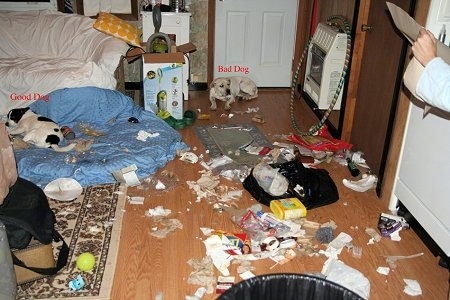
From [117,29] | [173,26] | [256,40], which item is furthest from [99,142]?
[256,40]

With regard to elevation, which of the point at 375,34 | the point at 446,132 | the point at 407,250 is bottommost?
the point at 407,250

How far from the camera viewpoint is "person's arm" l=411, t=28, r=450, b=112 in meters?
1.56

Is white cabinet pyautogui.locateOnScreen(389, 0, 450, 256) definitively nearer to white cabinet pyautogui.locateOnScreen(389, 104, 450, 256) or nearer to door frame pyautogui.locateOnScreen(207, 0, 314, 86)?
white cabinet pyautogui.locateOnScreen(389, 104, 450, 256)

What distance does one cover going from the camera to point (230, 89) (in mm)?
4504

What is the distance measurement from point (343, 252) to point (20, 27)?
356cm

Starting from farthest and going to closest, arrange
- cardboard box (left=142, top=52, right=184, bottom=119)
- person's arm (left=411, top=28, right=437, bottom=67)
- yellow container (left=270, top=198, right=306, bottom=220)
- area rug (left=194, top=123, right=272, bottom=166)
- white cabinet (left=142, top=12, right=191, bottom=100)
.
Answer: white cabinet (left=142, top=12, right=191, bottom=100), cardboard box (left=142, top=52, right=184, bottom=119), area rug (left=194, top=123, right=272, bottom=166), yellow container (left=270, top=198, right=306, bottom=220), person's arm (left=411, top=28, right=437, bottom=67)

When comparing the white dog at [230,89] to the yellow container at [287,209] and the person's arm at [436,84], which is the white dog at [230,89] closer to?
the yellow container at [287,209]

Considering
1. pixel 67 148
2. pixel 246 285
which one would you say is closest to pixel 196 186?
pixel 67 148

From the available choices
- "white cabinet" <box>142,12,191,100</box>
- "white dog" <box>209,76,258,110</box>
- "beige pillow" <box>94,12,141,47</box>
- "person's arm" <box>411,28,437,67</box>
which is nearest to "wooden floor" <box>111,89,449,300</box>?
"person's arm" <box>411,28,437,67</box>

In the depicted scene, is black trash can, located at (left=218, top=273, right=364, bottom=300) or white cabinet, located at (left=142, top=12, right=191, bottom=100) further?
white cabinet, located at (left=142, top=12, right=191, bottom=100)

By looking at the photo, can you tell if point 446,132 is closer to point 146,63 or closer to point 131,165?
point 131,165

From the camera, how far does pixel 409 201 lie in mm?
2613

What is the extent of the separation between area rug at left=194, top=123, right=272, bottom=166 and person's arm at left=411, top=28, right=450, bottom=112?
5.88 feet

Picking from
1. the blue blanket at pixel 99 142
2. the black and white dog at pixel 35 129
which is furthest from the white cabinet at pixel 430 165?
the black and white dog at pixel 35 129
